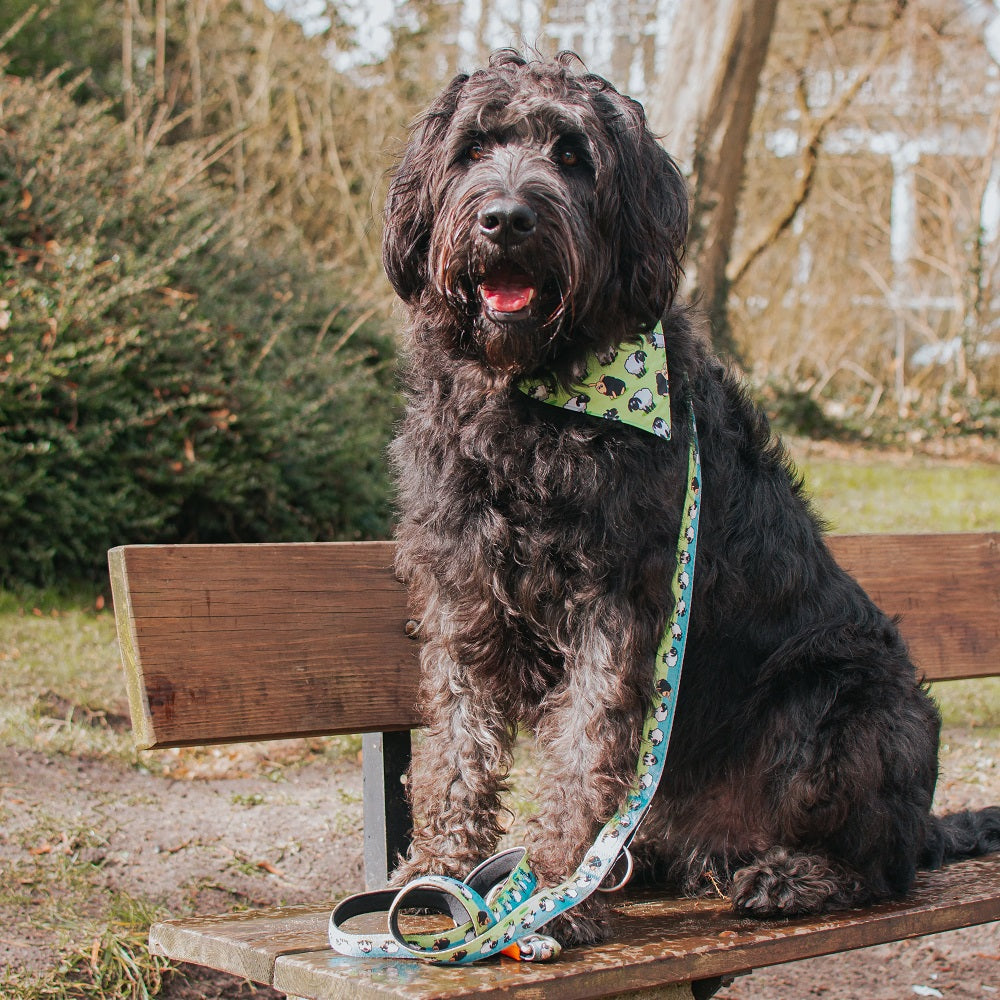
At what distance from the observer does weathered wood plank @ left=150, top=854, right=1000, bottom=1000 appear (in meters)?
1.97

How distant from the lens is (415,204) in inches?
105

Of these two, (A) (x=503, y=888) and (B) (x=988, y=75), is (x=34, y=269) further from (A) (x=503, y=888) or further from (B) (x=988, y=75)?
(B) (x=988, y=75)

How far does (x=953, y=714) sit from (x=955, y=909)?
4262 millimetres

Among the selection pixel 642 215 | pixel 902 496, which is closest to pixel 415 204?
pixel 642 215

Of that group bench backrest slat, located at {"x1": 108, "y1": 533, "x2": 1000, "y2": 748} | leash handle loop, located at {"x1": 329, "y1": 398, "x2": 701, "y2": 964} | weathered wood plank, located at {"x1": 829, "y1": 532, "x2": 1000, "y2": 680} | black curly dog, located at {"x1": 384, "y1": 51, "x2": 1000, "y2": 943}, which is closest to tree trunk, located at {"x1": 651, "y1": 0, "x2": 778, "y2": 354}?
weathered wood plank, located at {"x1": 829, "y1": 532, "x2": 1000, "y2": 680}

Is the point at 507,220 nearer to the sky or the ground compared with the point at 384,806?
nearer to the sky

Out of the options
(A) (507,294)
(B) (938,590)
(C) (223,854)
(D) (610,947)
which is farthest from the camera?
(C) (223,854)

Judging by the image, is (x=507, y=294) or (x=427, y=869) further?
(x=427, y=869)

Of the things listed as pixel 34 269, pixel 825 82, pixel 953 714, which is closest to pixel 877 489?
pixel 953 714

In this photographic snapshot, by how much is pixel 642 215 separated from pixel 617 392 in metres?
0.40

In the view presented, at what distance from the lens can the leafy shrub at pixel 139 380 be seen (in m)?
6.91

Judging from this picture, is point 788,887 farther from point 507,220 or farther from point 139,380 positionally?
point 139,380

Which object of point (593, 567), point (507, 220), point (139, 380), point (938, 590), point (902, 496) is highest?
point (507, 220)

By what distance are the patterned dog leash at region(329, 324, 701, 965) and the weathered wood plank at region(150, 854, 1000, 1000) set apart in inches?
1.6
